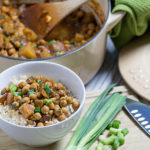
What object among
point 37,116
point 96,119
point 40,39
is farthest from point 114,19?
point 37,116

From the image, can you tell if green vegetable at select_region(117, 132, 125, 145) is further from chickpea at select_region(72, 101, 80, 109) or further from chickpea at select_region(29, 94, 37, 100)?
chickpea at select_region(29, 94, 37, 100)

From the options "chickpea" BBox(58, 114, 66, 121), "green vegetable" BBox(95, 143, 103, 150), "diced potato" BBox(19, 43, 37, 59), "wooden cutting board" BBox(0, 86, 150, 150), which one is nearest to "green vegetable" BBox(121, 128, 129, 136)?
"wooden cutting board" BBox(0, 86, 150, 150)

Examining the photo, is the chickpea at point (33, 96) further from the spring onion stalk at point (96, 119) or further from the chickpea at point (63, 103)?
the spring onion stalk at point (96, 119)

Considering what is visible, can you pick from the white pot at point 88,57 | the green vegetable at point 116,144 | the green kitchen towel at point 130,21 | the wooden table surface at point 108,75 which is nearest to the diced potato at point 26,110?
the white pot at point 88,57

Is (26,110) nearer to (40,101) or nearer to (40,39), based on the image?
(40,101)

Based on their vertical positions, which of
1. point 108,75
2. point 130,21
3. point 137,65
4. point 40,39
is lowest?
point 108,75

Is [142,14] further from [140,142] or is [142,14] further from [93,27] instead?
[140,142]
